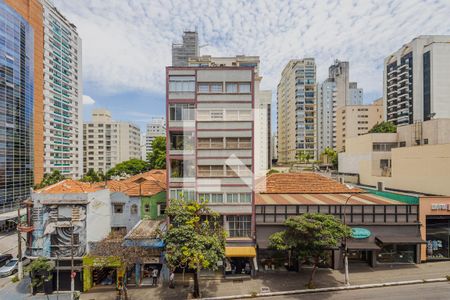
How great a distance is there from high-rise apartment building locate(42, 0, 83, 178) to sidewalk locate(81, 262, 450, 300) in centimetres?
5839

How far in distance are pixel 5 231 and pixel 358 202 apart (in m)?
57.4

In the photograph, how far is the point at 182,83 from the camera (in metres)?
23.5

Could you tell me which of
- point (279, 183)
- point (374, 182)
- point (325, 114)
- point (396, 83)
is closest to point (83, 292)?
point (279, 183)

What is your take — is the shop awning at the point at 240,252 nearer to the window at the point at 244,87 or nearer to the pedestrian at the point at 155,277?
the pedestrian at the point at 155,277

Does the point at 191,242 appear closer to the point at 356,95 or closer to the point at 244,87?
the point at 244,87

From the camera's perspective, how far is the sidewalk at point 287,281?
20812mm

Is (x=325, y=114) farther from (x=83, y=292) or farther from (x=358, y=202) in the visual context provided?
(x=83, y=292)

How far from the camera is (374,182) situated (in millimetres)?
40094

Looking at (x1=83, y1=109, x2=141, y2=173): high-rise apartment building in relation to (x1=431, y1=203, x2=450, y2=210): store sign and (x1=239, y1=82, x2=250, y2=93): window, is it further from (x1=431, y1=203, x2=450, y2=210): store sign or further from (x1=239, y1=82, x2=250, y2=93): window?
(x1=431, y1=203, x2=450, y2=210): store sign

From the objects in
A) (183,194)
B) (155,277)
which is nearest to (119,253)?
(155,277)

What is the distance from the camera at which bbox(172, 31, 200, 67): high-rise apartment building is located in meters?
136

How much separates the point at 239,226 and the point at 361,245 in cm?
1214

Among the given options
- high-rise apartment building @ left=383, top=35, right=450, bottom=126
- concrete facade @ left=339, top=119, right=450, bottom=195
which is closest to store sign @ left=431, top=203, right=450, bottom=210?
concrete facade @ left=339, top=119, right=450, bottom=195

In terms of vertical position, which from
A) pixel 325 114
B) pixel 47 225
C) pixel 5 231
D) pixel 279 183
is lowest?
pixel 5 231
